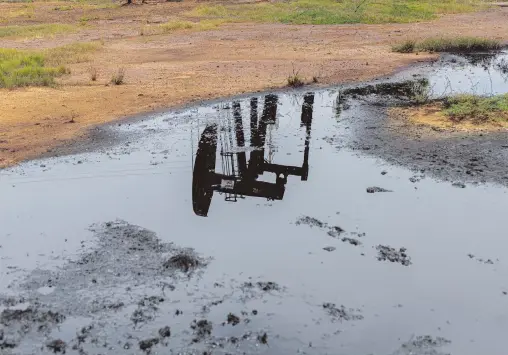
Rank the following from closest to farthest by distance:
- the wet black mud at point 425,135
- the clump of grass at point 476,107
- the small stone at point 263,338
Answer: the small stone at point 263,338 → the wet black mud at point 425,135 → the clump of grass at point 476,107

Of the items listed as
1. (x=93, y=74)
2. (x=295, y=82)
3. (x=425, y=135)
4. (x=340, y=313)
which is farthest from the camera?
(x=93, y=74)

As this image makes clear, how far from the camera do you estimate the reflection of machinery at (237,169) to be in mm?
8477

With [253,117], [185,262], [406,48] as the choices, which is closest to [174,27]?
[406,48]

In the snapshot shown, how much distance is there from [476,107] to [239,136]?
5.24 m

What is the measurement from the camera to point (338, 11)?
33.2 m

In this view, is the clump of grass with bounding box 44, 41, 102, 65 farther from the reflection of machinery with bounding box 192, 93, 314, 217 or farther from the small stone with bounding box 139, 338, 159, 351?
the small stone with bounding box 139, 338, 159, 351


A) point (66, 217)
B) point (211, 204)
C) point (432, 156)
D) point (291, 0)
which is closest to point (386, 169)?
point (432, 156)

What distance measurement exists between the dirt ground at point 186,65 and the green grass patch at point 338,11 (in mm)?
1925

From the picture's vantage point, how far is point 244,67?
18047mm

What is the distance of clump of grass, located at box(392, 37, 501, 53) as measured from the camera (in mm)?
20609

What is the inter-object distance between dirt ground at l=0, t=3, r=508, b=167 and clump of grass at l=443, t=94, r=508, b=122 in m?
3.89

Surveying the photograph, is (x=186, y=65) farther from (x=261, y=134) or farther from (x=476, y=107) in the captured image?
(x=476, y=107)

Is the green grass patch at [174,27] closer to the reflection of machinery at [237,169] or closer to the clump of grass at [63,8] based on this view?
the clump of grass at [63,8]

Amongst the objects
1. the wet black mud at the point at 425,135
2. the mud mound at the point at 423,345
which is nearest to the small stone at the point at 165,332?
the mud mound at the point at 423,345
